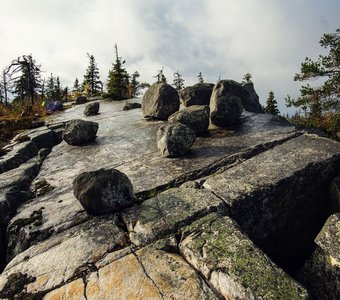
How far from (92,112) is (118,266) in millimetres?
19855

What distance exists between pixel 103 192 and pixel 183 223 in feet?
7.80

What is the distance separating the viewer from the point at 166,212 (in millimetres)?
7758

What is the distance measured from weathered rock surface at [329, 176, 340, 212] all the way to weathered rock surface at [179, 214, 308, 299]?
4.62 metres

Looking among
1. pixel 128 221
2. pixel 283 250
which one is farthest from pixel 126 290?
pixel 283 250

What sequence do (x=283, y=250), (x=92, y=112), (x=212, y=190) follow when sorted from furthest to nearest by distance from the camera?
(x=92, y=112), (x=283, y=250), (x=212, y=190)

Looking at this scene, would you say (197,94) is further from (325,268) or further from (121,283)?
(121,283)

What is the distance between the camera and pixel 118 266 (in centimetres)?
616


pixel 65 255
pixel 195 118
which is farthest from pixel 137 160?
pixel 65 255

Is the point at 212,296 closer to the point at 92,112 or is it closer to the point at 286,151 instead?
the point at 286,151

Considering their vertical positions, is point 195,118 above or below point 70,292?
above

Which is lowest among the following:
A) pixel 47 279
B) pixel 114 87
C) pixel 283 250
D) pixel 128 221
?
pixel 283 250

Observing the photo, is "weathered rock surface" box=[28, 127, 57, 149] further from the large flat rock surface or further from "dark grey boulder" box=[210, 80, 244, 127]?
"dark grey boulder" box=[210, 80, 244, 127]

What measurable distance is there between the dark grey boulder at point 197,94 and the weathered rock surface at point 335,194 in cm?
890

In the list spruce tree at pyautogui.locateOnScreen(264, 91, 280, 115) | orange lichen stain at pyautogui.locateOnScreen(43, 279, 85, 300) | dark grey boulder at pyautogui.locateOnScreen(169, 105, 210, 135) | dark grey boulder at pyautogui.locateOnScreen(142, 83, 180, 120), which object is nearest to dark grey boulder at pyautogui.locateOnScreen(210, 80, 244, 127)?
dark grey boulder at pyautogui.locateOnScreen(169, 105, 210, 135)
